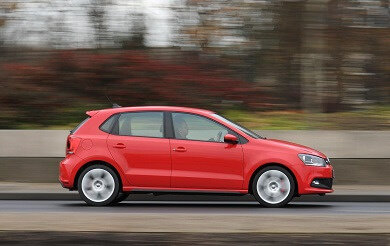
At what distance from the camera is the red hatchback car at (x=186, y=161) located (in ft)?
45.7

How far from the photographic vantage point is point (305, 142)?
1906 centimetres

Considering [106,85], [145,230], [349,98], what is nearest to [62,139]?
[106,85]

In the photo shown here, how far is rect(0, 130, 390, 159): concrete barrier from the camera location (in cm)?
1880

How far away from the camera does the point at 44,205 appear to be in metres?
14.8

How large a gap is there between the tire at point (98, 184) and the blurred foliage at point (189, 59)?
753cm

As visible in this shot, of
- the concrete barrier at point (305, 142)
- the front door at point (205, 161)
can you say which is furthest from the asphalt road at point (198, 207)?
the concrete barrier at point (305, 142)

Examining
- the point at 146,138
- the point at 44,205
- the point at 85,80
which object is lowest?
the point at 44,205

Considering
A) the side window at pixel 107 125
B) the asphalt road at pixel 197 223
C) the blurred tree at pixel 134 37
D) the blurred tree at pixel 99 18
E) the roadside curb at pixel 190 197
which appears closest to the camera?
the asphalt road at pixel 197 223

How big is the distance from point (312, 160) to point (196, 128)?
6.07 ft

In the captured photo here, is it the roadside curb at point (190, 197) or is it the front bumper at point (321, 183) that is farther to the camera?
the roadside curb at point (190, 197)

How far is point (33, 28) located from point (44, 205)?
28.1 feet

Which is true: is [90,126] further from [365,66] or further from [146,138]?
[365,66]

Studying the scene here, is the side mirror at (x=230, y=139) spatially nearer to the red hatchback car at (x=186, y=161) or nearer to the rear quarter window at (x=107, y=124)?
the red hatchback car at (x=186, y=161)

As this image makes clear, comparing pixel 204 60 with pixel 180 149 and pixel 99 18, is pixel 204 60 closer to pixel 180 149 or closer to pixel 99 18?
pixel 99 18
